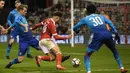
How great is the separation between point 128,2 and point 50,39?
16182mm

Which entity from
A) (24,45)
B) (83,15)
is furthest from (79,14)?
(24,45)

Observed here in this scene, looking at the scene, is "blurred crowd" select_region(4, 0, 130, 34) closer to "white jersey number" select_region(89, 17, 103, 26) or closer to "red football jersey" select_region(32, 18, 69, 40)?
"red football jersey" select_region(32, 18, 69, 40)

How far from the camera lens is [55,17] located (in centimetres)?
1488

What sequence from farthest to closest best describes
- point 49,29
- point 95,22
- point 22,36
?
point 22,36
point 49,29
point 95,22

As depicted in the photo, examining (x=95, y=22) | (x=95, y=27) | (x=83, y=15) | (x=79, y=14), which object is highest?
(x=95, y=22)

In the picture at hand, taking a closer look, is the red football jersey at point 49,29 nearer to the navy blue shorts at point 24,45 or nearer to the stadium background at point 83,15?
the navy blue shorts at point 24,45

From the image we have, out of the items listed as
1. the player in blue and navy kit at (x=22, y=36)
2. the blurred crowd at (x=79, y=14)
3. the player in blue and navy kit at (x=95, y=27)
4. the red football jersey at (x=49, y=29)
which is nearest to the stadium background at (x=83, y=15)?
the blurred crowd at (x=79, y=14)

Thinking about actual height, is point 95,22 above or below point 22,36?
above

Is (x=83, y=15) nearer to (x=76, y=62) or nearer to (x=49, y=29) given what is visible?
(x=76, y=62)

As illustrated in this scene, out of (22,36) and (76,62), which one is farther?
(22,36)

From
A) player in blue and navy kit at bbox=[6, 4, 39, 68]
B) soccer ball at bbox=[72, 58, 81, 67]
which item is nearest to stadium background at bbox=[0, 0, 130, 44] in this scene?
player in blue and navy kit at bbox=[6, 4, 39, 68]

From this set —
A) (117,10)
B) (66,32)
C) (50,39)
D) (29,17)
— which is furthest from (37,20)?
(50,39)

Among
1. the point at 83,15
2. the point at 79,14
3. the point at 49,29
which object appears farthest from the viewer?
the point at 83,15

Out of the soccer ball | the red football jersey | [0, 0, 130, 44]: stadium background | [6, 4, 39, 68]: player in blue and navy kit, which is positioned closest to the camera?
the red football jersey
